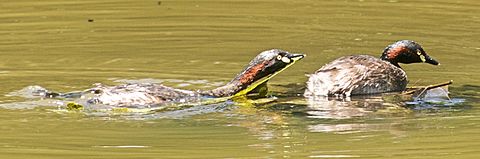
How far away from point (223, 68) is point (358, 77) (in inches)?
68.5

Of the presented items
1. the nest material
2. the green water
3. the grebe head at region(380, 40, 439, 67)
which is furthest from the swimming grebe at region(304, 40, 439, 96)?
the green water

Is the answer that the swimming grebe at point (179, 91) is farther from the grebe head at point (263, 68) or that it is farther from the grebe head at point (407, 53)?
the grebe head at point (407, 53)

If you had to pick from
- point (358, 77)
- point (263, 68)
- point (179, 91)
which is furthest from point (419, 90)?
point (179, 91)

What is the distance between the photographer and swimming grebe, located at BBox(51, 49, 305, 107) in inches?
Answer: 412

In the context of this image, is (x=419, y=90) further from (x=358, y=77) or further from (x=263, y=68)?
(x=263, y=68)

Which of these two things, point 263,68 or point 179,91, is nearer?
point 179,91

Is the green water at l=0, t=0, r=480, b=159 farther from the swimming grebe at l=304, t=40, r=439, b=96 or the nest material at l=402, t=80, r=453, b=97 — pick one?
the swimming grebe at l=304, t=40, r=439, b=96

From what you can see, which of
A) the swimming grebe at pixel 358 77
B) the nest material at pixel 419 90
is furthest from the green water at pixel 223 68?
the swimming grebe at pixel 358 77

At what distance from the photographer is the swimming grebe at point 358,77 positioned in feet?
37.3

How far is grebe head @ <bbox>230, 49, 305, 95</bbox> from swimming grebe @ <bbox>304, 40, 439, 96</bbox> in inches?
14.3

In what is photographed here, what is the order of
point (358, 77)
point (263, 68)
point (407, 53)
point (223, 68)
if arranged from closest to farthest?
point (263, 68)
point (358, 77)
point (407, 53)
point (223, 68)

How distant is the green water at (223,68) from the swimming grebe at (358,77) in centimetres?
35

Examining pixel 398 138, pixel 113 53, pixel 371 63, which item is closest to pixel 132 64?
pixel 113 53

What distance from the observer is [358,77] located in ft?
37.6
